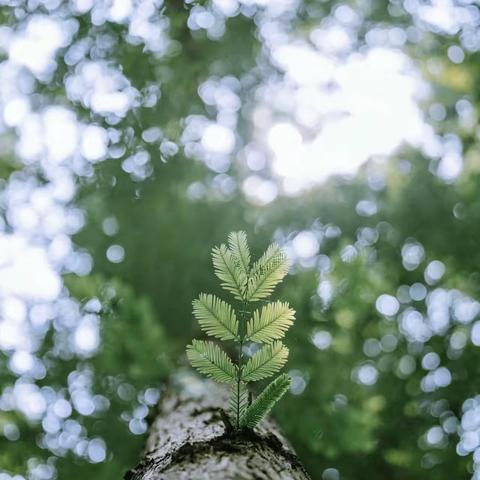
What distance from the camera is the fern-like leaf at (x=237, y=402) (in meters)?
1.43

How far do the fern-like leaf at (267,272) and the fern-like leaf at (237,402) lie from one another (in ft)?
0.84

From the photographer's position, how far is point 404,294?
428 cm

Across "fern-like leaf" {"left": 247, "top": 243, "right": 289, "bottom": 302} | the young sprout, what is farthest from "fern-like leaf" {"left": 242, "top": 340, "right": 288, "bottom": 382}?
"fern-like leaf" {"left": 247, "top": 243, "right": 289, "bottom": 302}

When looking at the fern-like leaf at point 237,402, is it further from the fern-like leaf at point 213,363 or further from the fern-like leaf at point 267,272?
the fern-like leaf at point 267,272

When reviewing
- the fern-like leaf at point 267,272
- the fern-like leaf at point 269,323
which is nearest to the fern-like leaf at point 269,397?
the fern-like leaf at point 269,323

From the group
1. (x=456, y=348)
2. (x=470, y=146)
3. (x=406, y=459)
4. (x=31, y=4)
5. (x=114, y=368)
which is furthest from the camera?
(x=470, y=146)

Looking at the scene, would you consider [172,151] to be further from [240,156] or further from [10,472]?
[10,472]

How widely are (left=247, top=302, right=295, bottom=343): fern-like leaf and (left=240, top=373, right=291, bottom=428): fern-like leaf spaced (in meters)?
0.12

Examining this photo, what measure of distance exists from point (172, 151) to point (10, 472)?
2.38m

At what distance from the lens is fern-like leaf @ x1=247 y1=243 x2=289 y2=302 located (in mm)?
1355

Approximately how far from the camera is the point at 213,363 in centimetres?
140

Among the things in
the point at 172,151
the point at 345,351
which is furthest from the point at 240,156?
the point at 345,351

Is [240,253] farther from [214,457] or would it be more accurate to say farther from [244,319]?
[214,457]

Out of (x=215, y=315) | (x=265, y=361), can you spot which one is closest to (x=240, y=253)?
(x=215, y=315)
